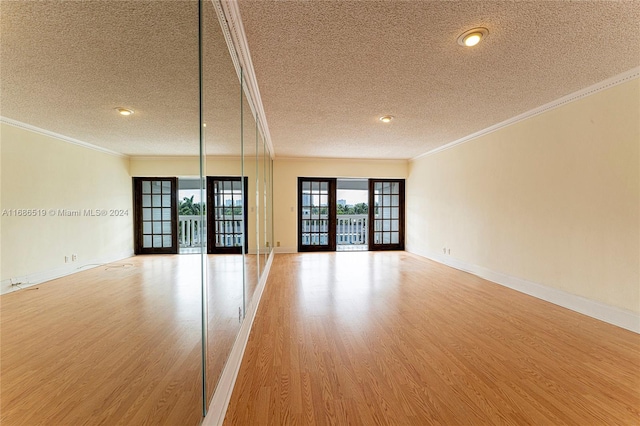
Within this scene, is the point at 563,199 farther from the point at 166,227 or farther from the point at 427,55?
the point at 166,227

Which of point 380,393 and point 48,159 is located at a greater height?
point 48,159

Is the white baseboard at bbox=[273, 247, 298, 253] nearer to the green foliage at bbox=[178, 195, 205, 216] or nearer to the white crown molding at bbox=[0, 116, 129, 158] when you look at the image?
the green foliage at bbox=[178, 195, 205, 216]

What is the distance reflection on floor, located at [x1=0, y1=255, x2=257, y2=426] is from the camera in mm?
449

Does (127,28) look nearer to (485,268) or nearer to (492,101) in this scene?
(492,101)

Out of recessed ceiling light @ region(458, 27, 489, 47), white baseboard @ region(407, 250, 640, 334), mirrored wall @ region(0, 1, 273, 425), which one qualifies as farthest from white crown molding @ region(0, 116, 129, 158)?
white baseboard @ region(407, 250, 640, 334)

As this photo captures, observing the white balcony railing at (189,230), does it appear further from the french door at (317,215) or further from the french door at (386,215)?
the french door at (386,215)

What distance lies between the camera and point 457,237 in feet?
17.2

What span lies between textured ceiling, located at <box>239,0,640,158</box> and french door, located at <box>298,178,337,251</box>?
3.21 metres

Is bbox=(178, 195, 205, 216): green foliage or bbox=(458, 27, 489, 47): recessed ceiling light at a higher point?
bbox=(458, 27, 489, 47): recessed ceiling light

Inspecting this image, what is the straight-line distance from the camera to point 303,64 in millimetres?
2428

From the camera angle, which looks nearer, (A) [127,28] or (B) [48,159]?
(B) [48,159]

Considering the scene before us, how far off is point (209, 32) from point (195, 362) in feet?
5.58

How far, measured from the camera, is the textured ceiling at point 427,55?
1.80 meters

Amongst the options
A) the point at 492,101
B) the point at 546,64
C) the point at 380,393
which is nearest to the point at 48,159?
the point at 380,393
